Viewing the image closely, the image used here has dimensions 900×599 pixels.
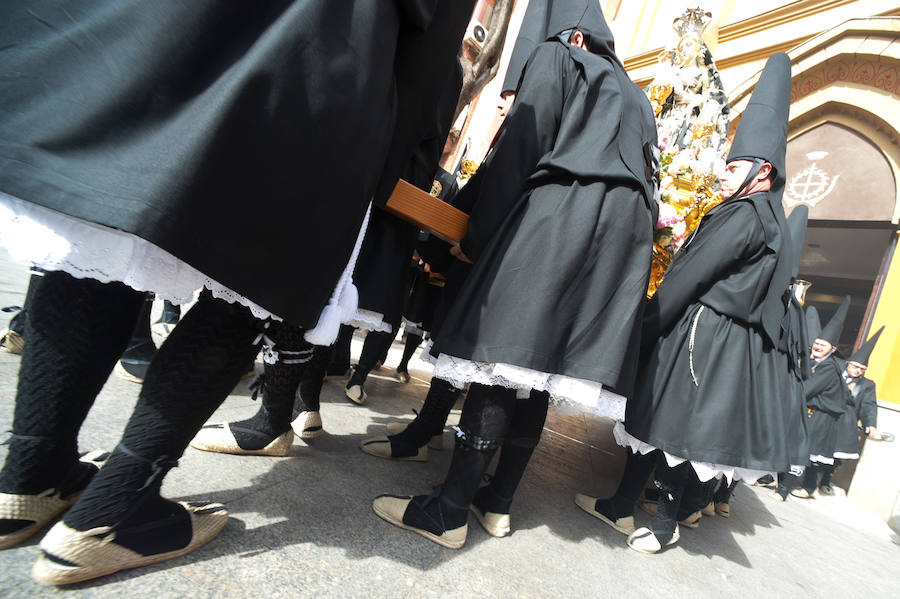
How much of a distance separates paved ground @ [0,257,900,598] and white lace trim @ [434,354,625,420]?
0.30 m

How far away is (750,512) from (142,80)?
14.4ft

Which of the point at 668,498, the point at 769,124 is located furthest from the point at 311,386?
the point at 769,124

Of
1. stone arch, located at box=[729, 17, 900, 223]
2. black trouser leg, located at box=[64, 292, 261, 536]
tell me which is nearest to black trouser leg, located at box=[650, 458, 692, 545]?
black trouser leg, located at box=[64, 292, 261, 536]

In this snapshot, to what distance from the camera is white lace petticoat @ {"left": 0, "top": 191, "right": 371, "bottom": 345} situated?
66cm

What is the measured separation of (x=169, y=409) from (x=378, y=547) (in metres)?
0.70

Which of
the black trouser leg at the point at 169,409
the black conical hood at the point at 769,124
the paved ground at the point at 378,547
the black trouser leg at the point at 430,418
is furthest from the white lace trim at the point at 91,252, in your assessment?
the black conical hood at the point at 769,124

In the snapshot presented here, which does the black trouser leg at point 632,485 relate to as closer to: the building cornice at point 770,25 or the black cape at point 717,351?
the black cape at point 717,351

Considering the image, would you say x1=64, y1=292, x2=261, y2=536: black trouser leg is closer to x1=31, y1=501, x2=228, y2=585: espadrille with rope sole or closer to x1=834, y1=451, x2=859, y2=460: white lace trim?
x1=31, y1=501, x2=228, y2=585: espadrille with rope sole

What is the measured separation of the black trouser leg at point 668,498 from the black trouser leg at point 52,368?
216 cm

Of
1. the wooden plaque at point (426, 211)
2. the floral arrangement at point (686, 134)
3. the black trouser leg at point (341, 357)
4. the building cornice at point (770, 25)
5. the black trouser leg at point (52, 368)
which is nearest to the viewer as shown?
the black trouser leg at point (52, 368)

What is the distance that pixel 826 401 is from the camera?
17.4 ft

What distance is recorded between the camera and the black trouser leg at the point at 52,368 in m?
0.87

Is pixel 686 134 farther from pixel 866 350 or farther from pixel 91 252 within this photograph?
pixel 866 350

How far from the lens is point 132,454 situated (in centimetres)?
86
